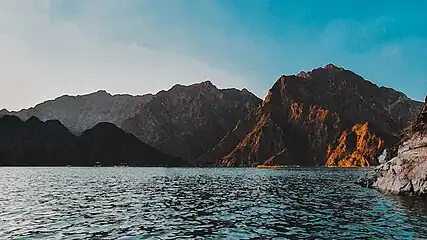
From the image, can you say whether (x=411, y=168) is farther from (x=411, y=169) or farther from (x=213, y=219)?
(x=213, y=219)

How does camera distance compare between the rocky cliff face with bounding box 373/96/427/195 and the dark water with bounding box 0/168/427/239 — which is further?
the rocky cliff face with bounding box 373/96/427/195

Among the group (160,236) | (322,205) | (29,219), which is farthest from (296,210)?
(29,219)

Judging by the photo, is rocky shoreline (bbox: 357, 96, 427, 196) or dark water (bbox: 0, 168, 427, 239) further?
rocky shoreline (bbox: 357, 96, 427, 196)

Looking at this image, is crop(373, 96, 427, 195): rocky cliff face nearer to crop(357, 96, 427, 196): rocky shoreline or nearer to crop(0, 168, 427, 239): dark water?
crop(357, 96, 427, 196): rocky shoreline

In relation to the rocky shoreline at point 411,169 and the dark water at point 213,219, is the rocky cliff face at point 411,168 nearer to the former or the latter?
the rocky shoreline at point 411,169

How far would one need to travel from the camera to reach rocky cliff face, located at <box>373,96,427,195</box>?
61375mm

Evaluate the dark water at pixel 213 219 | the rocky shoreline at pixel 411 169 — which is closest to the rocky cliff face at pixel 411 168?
the rocky shoreline at pixel 411 169

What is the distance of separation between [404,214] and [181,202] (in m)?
28.5

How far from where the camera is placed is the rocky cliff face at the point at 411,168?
201 feet

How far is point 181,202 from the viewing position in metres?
56.8

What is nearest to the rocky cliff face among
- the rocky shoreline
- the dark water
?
the rocky shoreline

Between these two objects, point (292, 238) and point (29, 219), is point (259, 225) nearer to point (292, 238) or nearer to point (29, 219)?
point (292, 238)

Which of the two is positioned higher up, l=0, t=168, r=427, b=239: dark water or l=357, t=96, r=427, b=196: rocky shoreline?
l=357, t=96, r=427, b=196: rocky shoreline

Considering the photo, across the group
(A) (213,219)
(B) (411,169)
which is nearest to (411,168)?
(B) (411,169)
